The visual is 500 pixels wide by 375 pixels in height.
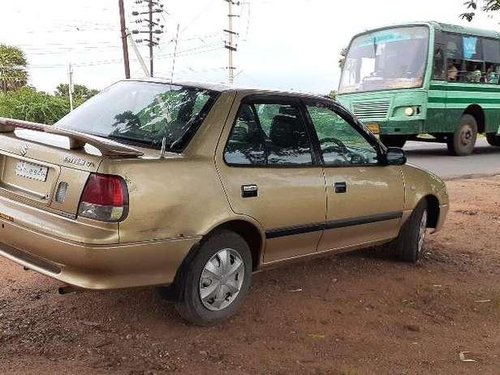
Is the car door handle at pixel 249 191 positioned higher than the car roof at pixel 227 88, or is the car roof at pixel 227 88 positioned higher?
the car roof at pixel 227 88

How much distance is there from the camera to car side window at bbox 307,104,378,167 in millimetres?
4527

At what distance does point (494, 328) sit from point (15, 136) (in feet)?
11.0

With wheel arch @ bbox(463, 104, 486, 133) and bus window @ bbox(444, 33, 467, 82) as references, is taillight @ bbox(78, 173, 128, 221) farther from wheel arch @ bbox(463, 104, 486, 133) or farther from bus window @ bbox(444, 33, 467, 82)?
wheel arch @ bbox(463, 104, 486, 133)

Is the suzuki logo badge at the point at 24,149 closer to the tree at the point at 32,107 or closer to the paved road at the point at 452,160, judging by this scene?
the paved road at the point at 452,160

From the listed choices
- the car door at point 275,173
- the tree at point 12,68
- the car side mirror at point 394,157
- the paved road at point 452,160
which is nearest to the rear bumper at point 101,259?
the car door at point 275,173

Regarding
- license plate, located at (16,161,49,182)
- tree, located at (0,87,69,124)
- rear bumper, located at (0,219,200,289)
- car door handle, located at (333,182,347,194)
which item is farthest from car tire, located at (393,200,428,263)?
tree, located at (0,87,69,124)

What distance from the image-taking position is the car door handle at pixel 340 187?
446 cm

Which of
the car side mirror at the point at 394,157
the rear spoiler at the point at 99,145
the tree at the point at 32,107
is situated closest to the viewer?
the rear spoiler at the point at 99,145

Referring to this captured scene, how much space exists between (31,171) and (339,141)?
2.24 meters

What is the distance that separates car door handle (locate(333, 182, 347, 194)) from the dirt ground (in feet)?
2.52

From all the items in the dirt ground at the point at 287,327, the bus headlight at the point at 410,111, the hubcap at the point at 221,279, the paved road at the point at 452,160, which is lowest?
the dirt ground at the point at 287,327

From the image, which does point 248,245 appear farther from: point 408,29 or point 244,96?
point 408,29

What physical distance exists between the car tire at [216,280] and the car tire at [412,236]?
193cm

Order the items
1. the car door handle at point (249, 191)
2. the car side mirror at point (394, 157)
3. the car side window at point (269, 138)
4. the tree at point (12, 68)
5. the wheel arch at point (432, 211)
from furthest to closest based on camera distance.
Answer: the tree at point (12, 68) < the wheel arch at point (432, 211) < the car side mirror at point (394, 157) < the car side window at point (269, 138) < the car door handle at point (249, 191)
